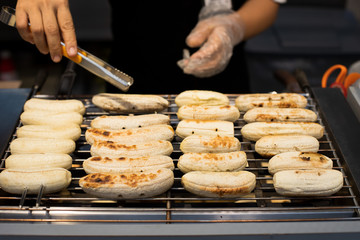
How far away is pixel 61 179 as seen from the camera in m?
1.61

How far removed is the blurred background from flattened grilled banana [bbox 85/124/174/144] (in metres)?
1.97

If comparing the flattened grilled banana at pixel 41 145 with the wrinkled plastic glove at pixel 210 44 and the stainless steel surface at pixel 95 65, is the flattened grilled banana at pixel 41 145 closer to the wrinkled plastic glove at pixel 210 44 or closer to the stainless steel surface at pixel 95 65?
the stainless steel surface at pixel 95 65

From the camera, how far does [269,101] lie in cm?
214

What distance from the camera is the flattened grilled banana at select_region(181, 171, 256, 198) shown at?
1578 millimetres

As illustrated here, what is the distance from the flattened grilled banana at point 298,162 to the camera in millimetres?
1697

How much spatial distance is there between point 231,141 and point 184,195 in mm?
375

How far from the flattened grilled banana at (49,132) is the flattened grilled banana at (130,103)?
0.84ft

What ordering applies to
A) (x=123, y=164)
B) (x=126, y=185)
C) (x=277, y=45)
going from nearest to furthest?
(x=126, y=185) → (x=123, y=164) → (x=277, y=45)

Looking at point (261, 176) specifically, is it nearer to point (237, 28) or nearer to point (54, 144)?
point (54, 144)

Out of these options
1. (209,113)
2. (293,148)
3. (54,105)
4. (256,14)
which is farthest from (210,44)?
(54,105)

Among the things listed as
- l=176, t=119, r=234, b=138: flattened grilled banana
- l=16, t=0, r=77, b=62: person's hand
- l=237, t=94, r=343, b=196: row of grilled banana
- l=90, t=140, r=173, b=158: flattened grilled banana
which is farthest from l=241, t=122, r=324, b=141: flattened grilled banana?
l=16, t=0, r=77, b=62: person's hand

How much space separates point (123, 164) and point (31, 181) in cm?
41

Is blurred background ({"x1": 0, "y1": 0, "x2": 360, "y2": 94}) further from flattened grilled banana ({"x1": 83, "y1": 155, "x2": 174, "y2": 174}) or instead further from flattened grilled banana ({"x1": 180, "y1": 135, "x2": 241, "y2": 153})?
flattened grilled banana ({"x1": 83, "y1": 155, "x2": 174, "y2": 174})

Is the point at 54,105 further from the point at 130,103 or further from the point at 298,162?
the point at 298,162
